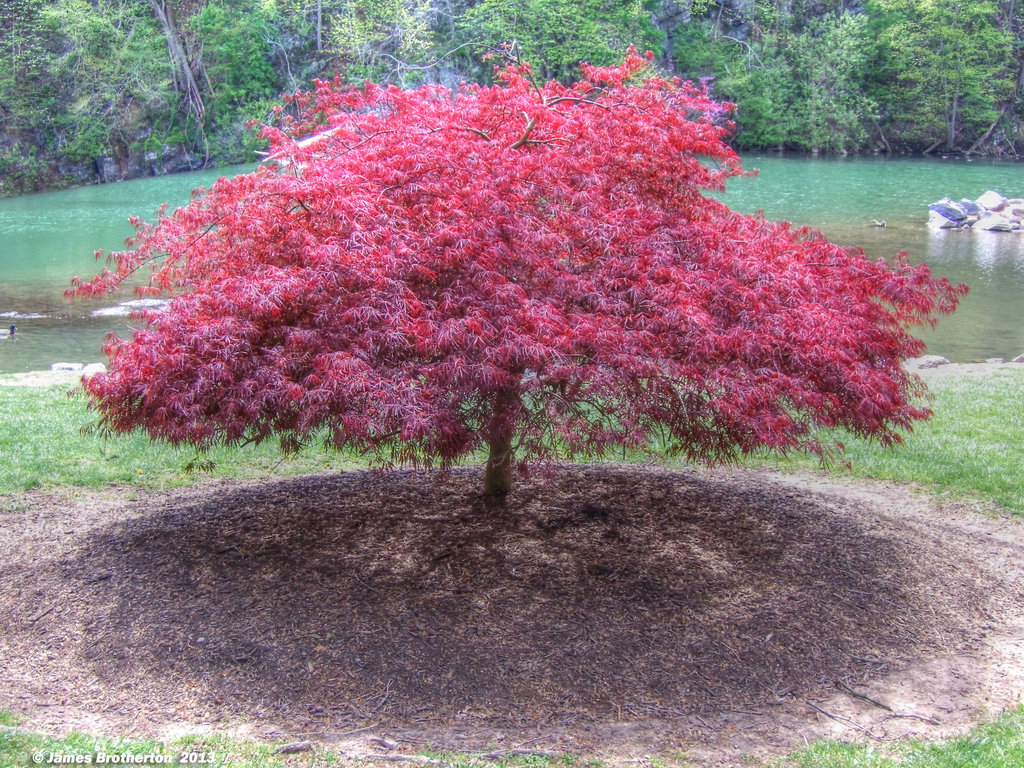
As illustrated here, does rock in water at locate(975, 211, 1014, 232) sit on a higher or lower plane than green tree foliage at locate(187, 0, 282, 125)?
lower

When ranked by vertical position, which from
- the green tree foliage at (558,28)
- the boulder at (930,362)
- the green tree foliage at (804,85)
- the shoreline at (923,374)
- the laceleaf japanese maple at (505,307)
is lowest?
the boulder at (930,362)

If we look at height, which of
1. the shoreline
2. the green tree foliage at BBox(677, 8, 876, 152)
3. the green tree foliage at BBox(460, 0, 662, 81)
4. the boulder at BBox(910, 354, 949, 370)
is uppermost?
the green tree foliage at BBox(460, 0, 662, 81)

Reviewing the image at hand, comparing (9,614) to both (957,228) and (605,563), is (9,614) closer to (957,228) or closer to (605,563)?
(605,563)

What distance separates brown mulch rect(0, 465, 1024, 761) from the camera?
415 centimetres

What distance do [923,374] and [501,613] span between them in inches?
353

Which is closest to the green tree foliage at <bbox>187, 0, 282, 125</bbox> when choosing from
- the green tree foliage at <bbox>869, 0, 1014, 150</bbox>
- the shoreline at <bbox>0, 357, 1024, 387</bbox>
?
the green tree foliage at <bbox>869, 0, 1014, 150</bbox>

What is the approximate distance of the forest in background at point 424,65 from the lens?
130 feet

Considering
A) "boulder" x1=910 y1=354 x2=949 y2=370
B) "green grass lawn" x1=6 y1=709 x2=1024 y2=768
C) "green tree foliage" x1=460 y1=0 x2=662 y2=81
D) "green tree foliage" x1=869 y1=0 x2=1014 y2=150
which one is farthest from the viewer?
"green tree foliage" x1=869 y1=0 x2=1014 y2=150

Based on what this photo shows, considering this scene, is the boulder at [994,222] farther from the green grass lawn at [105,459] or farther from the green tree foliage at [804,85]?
the green grass lawn at [105,459]

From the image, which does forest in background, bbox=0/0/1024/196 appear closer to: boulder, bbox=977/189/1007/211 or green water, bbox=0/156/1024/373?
green water, bbox=0/156/1024/373

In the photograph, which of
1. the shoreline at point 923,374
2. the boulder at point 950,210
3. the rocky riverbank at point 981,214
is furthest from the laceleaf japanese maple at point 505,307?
the boulder at point 950,210

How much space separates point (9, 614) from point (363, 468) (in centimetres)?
322

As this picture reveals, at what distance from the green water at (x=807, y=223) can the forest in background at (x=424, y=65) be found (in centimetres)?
323

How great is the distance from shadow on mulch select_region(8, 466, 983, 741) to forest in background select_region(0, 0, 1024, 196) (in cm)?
3697
